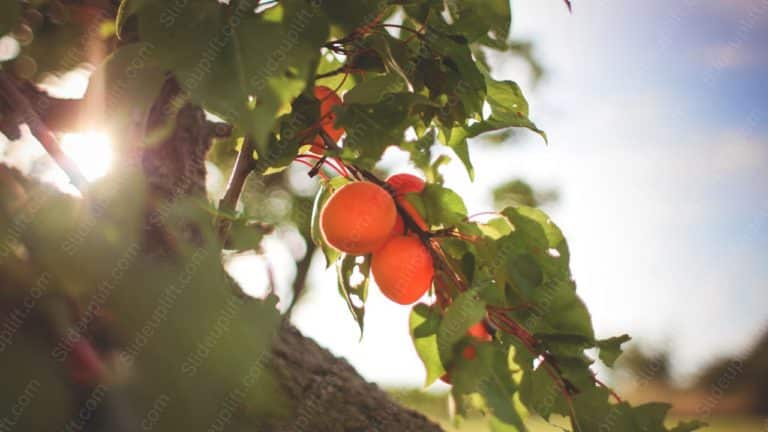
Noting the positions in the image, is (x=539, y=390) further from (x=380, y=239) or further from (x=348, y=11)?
(x=348, y=11)

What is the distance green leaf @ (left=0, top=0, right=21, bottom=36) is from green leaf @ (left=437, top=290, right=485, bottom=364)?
397 millimetres

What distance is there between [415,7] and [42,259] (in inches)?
18.0

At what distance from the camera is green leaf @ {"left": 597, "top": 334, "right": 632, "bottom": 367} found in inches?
24.0

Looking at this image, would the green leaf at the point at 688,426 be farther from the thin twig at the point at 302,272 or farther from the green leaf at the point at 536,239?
the thin twig at the point at 302,272

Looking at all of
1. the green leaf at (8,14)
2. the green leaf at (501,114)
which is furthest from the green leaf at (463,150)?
the green leaf at (8,14)

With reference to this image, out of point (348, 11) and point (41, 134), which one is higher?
point (348, 11)

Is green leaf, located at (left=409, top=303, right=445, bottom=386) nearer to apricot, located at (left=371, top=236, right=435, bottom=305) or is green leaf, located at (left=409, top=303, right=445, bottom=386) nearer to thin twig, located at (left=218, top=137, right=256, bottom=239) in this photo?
apricot, located at (left=371, top=236, right=435, bottom=305)

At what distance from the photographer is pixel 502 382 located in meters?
0.52

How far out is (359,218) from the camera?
60 cm

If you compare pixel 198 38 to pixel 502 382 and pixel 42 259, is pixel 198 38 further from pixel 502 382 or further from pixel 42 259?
pixel 502 382

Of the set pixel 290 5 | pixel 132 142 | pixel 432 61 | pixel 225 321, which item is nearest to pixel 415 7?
pixel 432 61

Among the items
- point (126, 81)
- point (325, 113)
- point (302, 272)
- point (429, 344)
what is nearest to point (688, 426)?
point (429, 344)

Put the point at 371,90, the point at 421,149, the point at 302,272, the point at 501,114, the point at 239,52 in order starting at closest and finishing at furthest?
the point at 239,52 → the point at 371,90 → the point at 501,114 → the point at 421,149 → the point at 302,272

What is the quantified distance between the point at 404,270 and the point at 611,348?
0.74ft
